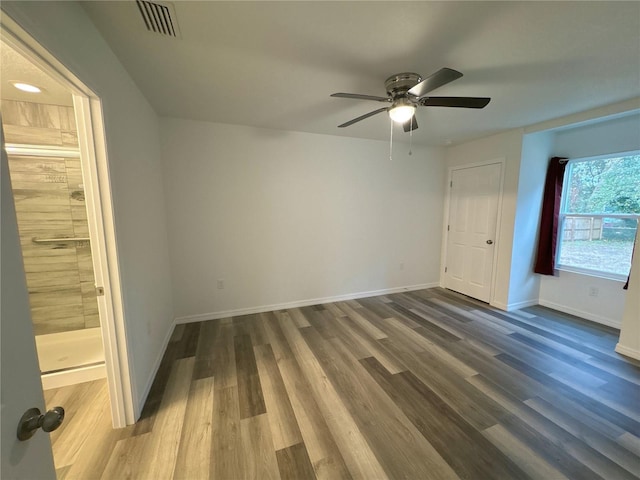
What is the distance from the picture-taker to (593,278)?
311 cm

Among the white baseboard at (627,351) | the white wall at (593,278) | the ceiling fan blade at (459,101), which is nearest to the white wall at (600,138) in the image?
the white wall at (593,278)

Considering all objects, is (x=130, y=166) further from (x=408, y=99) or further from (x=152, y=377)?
(x=408, y=99)

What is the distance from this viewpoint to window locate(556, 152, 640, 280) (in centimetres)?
283

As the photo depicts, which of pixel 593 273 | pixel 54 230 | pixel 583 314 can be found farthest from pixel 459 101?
pixel 54 230

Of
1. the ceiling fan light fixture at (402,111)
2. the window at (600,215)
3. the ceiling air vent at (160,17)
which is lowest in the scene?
the window at (600,215)

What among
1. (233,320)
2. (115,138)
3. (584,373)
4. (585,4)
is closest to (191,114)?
(115,138)

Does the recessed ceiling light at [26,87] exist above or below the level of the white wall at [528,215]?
above

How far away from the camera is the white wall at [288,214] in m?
2.98

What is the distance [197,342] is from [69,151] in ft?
7.30

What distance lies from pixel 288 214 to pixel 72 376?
2.52 metres

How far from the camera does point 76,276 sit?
2539mm

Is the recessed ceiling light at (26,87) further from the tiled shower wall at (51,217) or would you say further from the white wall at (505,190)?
the white wall at (505,190)

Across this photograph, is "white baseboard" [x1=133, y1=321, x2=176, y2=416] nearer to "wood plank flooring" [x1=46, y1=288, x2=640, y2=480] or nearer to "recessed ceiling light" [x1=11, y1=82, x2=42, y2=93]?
"wood plank flooring" [x1=46, y1=288, x2=640, y2=480]

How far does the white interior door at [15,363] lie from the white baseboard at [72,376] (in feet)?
5.79
